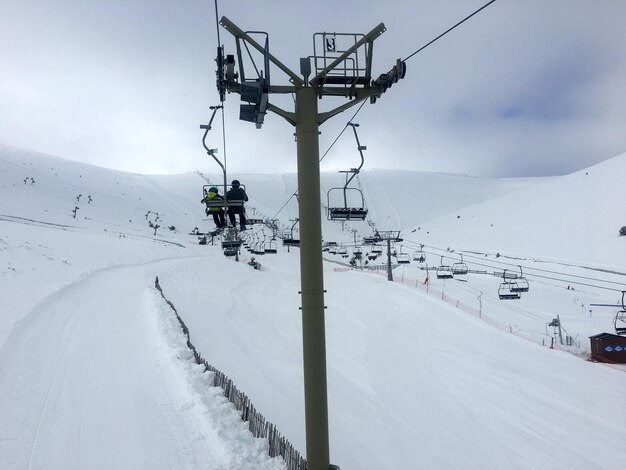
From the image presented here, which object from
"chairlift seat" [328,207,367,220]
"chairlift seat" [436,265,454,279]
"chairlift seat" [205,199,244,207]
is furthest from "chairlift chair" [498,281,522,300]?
"chairlift seat" [205,199,244,207]

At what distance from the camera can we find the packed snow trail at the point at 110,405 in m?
7.69

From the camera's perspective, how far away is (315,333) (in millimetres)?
5102

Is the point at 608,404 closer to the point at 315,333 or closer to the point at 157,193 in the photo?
the point at 315,333

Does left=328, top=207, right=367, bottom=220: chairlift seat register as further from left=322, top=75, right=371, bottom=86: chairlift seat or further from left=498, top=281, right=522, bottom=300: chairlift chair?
left=498, top=281, right=522, bottom=300: chairlift chair

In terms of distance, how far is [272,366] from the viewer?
17.3m

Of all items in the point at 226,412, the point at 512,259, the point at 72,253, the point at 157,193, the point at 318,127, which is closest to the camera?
the point at 318,127

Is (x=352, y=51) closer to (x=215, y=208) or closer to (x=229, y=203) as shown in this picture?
(x=229, y=203)

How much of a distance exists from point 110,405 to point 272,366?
8249 millimetres

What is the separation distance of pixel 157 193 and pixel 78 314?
123 meters

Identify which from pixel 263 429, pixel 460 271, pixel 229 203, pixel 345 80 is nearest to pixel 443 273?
pixel 460 271

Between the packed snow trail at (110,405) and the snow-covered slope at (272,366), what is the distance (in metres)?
0.05

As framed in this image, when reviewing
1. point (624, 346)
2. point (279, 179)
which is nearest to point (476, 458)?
point (624, 346)

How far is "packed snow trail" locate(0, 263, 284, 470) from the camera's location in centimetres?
769

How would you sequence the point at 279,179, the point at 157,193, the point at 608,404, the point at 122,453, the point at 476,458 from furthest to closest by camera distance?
the point at 279,179 → the point at 157,193 → the point at 608,404 → the point at 476,458 → the point at 122,453
